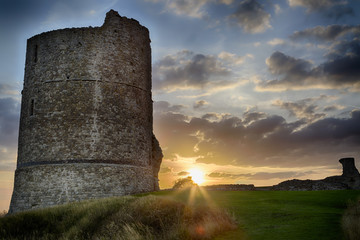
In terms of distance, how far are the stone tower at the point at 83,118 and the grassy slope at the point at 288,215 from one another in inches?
304

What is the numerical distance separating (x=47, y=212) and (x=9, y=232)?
1978 millimetres

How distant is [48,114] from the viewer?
21.8 metres

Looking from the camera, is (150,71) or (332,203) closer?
(332,203)

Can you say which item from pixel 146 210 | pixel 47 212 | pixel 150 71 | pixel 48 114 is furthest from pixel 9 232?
pixel 150 71

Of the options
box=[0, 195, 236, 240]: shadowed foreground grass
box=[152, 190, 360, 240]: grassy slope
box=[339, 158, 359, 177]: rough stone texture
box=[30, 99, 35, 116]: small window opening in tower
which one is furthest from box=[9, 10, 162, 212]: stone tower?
box=[339, 158, 359, 177]: rough stone texture

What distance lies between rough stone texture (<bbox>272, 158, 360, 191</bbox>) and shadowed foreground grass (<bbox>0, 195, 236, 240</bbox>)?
1947 centimetres

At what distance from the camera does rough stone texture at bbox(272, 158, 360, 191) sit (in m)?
29.4

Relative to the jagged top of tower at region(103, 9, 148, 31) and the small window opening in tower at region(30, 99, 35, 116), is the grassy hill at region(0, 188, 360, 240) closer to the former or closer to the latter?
the small window opening in tower at region(30, 99, 35, 116)

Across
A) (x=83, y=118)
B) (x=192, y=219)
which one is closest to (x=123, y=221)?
(x=192, y=219)

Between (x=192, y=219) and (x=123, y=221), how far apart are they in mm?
2296

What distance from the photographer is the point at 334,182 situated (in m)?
31.2

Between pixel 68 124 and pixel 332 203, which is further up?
pixel 68 124

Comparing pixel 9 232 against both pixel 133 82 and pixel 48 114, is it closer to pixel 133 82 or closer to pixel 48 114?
pixel 48 114

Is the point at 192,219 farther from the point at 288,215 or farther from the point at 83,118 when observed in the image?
the point at 83,118
